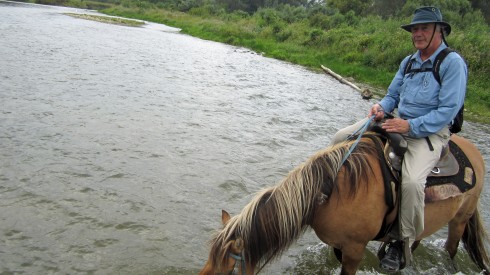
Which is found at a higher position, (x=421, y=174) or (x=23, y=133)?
(x=421, y=174)

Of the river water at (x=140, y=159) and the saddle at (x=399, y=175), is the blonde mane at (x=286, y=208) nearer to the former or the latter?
the saddle at (x=399, y=175)

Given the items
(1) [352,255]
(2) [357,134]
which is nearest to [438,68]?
(2) [357,134]

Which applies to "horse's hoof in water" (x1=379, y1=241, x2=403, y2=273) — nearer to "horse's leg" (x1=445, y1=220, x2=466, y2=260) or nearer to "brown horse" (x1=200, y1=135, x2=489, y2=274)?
"brown horse" (x1=200, y1=135, x2=489, y2=274)

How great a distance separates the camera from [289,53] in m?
26.3

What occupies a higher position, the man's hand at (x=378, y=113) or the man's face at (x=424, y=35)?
the man's face at (x=424, y=35)

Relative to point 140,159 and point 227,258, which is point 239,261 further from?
point 140,159

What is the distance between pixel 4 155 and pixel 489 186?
9.24 meters

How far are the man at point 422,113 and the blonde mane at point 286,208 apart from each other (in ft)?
1.51

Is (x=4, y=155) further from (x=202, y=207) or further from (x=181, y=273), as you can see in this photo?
(x=181, y=273)

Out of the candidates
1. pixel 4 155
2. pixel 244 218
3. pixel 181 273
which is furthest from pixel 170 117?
pixel 244 218

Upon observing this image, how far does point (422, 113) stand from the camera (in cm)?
389

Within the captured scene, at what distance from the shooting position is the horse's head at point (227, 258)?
9.45ft

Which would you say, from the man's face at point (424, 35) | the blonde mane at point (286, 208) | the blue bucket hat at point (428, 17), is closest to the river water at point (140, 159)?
the blonde mane at point (286, 208)

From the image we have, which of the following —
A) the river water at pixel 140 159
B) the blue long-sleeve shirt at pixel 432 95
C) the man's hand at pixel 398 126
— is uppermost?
the blue long-sleeve shirt at pixel 432 95
